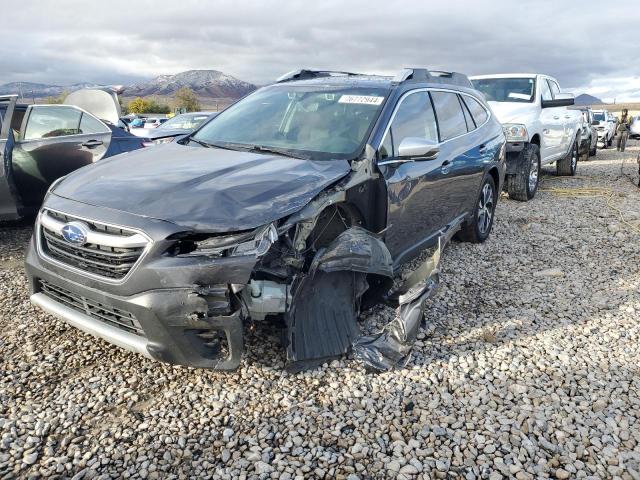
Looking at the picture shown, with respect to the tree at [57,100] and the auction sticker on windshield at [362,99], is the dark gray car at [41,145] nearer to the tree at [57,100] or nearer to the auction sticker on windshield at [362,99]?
the tree at [57,100]

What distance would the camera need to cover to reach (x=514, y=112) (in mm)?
8758

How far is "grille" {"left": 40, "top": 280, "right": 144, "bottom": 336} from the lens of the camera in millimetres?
2596

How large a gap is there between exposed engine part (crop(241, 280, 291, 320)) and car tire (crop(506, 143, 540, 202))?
22.3 feet

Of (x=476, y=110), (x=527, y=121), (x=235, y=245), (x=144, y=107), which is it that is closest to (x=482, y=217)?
(x=476, y=110)

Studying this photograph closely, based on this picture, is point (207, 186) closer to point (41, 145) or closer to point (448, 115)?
point (448, 115)

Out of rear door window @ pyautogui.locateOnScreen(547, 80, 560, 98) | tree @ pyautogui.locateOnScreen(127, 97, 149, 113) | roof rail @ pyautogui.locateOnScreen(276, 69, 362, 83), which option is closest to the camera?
roof rail @ pyautogui.locateOnScreen(276, 69, 362, 83)

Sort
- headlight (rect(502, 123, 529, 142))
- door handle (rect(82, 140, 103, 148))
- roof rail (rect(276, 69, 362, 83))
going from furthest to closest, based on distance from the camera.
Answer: headlight (rect(502, 123, 529, 142)) → door handle (rect(82, 140, 103, 148)) → roof rail (rect(276, 69, 362, 83))

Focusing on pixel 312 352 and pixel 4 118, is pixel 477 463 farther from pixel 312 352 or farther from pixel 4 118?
pixel 4 118

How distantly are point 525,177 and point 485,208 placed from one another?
9.93 ft

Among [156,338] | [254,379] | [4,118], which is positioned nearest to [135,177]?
[156,338]

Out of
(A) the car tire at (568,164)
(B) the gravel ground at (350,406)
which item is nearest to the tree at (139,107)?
(A) the car tire at (568,164)

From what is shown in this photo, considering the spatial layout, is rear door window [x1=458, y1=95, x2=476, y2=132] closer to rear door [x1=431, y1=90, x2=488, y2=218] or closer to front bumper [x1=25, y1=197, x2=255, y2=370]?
rear door [x1=431, y1=90, x2=488, y2=218]

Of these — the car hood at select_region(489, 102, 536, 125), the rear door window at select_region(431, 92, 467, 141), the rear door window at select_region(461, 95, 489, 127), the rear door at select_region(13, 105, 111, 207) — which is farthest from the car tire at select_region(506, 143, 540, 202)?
the rear door at select_region(13, 105, 111, 207)

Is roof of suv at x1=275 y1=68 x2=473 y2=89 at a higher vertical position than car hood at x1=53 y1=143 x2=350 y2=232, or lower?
higher
